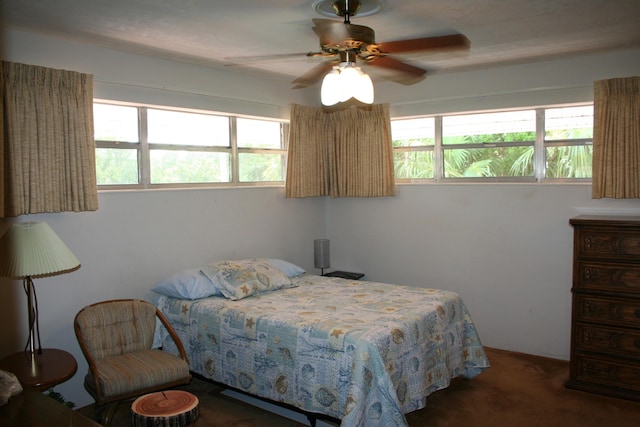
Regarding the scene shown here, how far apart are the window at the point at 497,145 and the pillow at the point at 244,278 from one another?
1.73 metres

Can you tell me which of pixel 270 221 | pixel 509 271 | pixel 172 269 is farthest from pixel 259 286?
pixel 509 271

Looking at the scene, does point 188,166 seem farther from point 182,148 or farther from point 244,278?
point 244,278

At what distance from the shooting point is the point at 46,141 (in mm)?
3221

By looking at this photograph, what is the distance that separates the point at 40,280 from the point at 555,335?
3.95 meters

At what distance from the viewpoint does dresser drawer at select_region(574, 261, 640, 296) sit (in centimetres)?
347

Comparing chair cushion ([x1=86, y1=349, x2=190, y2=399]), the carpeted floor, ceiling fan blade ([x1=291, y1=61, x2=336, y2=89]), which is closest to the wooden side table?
chair cushion ([x1=86, y1=349, x2=190, y2=399])

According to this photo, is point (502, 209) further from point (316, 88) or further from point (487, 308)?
point (316, 88)

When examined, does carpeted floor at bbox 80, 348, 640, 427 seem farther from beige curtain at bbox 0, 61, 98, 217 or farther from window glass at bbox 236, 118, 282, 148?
window glass at bbox 236, 118, 282, 148

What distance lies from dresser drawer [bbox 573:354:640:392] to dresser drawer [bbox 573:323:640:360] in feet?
0.20

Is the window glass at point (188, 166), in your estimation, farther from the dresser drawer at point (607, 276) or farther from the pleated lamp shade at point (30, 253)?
the dresser drawer at point (607, 276)

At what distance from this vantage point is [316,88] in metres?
5.34

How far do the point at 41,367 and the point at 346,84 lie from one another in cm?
224

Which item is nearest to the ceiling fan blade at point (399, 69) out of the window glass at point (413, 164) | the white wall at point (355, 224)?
the white wall at point (355, 224)

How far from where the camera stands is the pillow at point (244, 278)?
12.4ft
